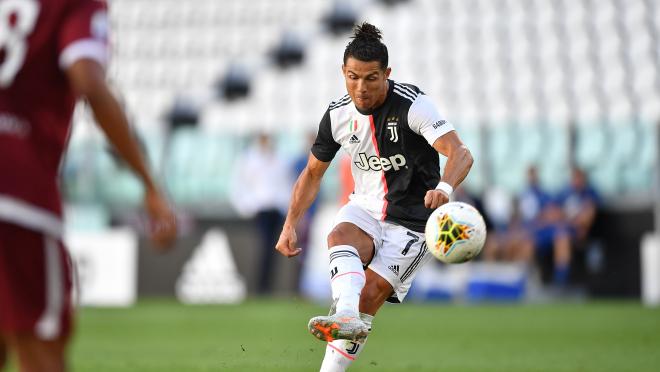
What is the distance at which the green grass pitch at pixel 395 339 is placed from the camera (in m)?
8.52

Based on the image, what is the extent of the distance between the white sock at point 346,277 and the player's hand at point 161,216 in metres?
2.27

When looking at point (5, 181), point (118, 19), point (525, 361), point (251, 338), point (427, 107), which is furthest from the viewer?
point (118, 19)

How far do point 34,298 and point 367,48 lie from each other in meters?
3.12

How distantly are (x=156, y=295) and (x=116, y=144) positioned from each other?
49.6 ft

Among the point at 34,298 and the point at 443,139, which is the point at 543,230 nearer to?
the point at 443,139

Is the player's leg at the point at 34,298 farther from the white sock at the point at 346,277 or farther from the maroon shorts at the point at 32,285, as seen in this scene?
the white sock at the point at 346,277

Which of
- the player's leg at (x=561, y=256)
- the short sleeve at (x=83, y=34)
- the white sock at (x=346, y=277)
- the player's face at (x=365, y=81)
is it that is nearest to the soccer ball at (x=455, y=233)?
the white sock at (x=346, y=277)

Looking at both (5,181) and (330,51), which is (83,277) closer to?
(330,51)

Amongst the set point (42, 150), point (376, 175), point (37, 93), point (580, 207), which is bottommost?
point (580, 207)

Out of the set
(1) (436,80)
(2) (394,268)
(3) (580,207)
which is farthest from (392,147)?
(1) (436,80)

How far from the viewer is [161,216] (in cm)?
355

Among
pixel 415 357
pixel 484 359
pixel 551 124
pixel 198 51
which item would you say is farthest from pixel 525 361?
pixel 198 51

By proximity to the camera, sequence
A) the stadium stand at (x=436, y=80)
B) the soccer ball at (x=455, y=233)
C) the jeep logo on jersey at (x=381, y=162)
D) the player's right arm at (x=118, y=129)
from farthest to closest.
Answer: the stadium stand at (x=436, y=80), the jeep logo on jersey at (x=381, y=162), the soccer ball at (x=455, y=233), the player's right arm at (x=118, y=129)

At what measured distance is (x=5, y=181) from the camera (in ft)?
11.0
